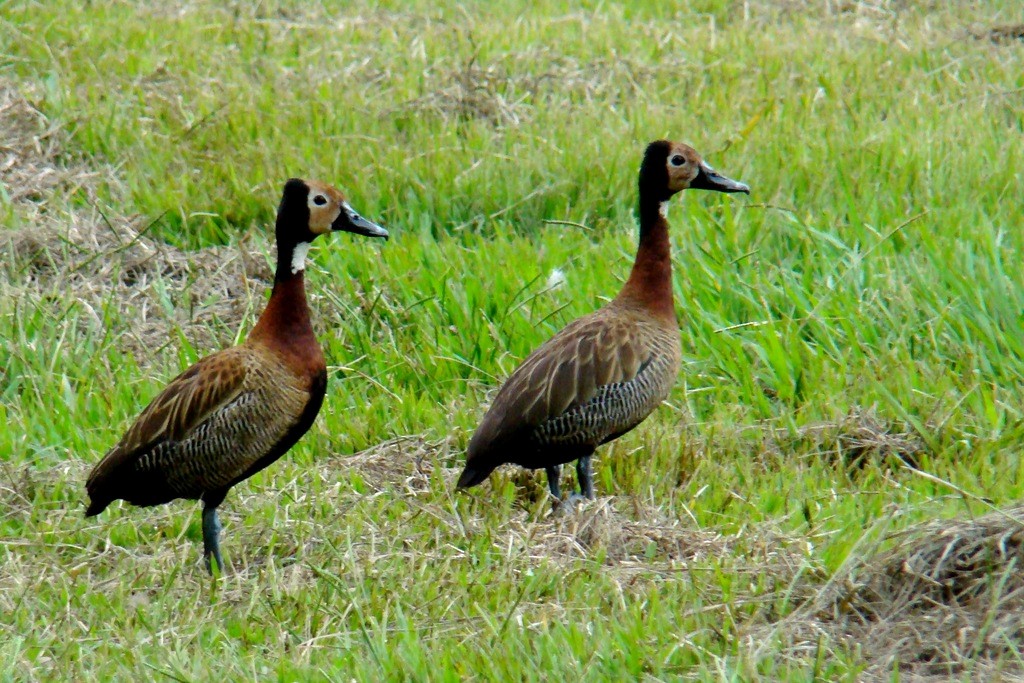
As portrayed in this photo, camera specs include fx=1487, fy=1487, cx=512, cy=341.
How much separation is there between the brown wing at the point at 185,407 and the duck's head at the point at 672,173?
5.75 ft

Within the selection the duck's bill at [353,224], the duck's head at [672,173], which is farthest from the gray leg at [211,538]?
the duck's head at [672,173]

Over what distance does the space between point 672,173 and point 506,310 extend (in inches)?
43.0

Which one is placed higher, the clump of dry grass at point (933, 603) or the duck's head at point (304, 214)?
the duck's head at point (304, 214)

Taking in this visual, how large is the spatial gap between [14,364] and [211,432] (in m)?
1.91

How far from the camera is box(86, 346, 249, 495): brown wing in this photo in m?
5.02

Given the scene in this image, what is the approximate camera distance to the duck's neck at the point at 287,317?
16.7ft

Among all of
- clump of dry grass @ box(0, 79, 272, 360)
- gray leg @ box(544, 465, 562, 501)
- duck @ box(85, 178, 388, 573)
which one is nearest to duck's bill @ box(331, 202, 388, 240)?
duck @ box(85, 178, 388, 573)

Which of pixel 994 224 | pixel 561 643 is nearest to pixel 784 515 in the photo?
pixel 561 643

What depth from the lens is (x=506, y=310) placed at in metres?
6.52

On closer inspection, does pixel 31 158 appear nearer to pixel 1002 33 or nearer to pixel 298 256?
pixel 298 256

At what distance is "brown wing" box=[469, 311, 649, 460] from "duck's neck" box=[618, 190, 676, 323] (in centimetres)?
17

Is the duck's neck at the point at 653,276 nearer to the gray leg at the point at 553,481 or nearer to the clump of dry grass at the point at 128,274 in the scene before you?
the gray leg at the point at 553,481

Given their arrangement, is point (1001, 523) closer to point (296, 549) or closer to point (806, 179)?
point (296, 549)

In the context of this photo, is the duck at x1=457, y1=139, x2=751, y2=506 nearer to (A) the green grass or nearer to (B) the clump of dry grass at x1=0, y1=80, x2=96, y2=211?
(A) the green grass
